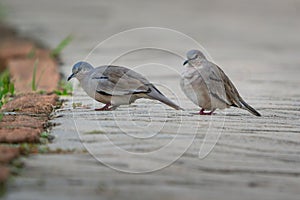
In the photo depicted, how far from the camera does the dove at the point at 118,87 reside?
584cm

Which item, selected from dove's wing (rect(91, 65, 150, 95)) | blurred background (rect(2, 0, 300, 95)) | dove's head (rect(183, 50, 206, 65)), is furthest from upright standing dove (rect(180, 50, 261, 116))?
blurred background (rect(2, 0, 300, 95))

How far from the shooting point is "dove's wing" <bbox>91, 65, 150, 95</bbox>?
19.2ft

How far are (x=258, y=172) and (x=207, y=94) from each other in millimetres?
1589

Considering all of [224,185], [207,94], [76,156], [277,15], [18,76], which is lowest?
[224,185]

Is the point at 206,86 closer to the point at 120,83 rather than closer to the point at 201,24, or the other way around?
the point at 120,83

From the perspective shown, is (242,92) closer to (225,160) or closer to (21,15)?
(225,160)

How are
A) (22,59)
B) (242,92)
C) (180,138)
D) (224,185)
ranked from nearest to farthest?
(224,185), (180,138), (242,92), (22,59)

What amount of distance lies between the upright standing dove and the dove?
18 centimetres

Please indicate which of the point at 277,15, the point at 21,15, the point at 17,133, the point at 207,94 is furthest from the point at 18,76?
the point at 277,15

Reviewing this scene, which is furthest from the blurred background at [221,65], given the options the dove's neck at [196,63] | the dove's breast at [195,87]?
the dove's neck at [196,63]

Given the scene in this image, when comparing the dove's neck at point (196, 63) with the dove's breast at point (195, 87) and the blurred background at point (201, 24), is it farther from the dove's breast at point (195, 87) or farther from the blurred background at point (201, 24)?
the blurred background at point (201, 24)

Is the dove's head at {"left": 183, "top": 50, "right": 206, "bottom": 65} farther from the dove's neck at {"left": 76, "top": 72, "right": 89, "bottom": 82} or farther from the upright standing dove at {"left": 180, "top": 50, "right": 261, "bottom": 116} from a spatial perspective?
the dove's neck at {"left": 76, "top": 72, "right": 89, "bottom": 82}

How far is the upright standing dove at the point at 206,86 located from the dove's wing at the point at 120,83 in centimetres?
33

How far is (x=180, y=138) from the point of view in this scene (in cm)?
511
